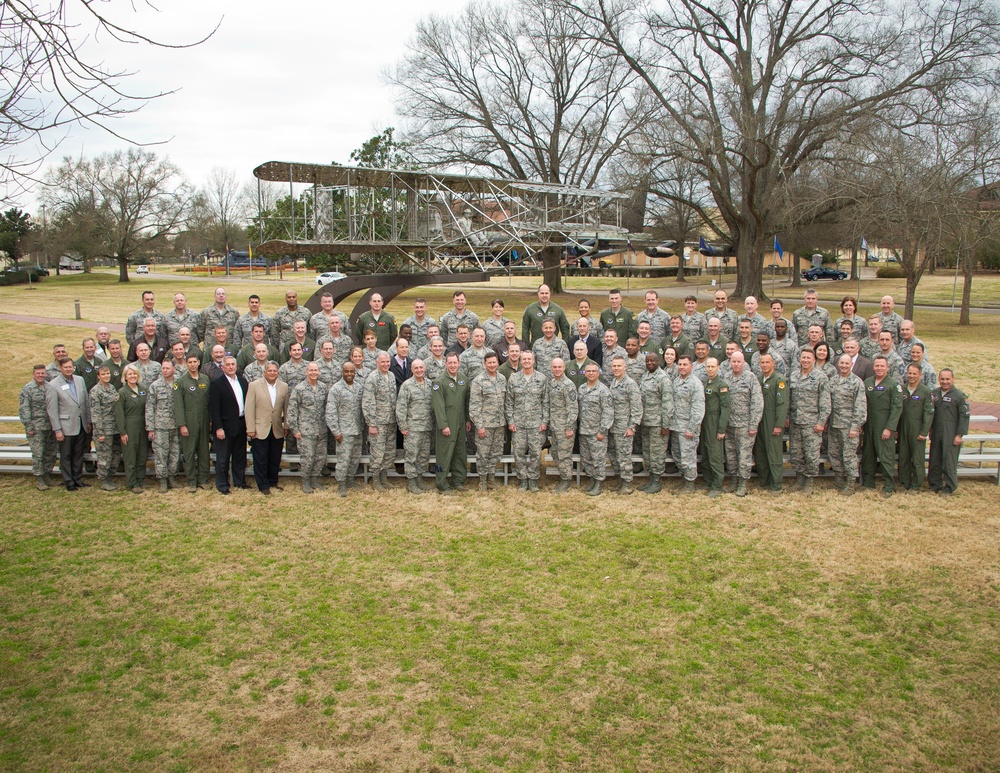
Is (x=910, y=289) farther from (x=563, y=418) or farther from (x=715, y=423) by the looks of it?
(x=563, y=418)

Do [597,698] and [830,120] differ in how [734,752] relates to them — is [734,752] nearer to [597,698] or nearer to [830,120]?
[597,698]

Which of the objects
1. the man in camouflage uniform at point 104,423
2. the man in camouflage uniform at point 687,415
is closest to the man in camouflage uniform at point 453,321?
the man in camouflage uniform at point 687,415

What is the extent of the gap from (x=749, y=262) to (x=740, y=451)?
2239cm

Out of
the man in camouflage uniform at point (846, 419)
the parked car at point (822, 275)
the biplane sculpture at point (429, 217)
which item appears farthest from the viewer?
the parked car at point (822, 275)

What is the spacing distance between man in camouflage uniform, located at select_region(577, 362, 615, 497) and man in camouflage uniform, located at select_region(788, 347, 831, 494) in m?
1.97

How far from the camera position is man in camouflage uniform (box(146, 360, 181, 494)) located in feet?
25.6

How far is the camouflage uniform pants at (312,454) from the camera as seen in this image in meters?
7.89

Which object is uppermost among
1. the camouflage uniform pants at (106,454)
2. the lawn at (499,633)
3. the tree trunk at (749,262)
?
the tree trunk at (749,262)

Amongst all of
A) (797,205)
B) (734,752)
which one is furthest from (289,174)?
(797,205)

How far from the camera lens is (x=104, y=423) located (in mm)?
7980

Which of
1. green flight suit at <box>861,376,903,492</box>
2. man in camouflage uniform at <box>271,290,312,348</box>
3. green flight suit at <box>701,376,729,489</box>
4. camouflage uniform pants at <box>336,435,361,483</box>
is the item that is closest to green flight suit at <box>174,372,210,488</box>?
camouflage uniform pants at <box>336,435,361,483</box>

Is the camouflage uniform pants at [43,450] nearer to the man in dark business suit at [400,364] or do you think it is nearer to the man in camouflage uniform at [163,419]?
the man in camouflage uniform at [163,419]

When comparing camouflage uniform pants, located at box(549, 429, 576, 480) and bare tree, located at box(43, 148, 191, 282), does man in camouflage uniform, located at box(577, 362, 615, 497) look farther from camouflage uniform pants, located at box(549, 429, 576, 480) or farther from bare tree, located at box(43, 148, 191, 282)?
bare tree, located at box(43, 148, 191, 282)

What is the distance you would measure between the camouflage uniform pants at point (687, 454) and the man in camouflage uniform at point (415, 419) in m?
2.72
